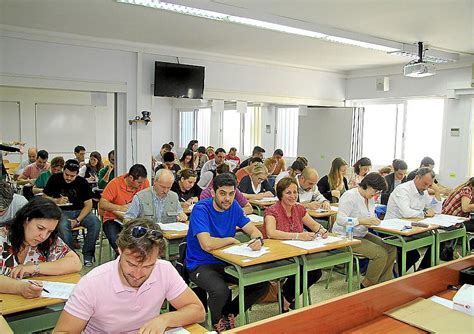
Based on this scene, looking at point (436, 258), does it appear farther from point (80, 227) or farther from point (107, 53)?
point (107, 53)

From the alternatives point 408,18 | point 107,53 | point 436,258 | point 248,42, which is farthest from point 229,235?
point 107,53

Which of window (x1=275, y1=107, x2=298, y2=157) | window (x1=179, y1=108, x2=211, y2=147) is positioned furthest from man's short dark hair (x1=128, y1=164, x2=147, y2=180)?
window (x1=179, y1=108, x2=211, y2=147)

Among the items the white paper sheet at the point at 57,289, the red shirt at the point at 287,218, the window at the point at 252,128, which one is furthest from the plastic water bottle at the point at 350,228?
the window at the point at 252,128

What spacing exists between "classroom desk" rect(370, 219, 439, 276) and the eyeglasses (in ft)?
9.04

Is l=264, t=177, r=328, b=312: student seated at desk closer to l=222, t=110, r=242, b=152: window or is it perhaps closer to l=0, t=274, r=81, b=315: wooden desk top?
l=0, t=274, r=81, b=315: wooden desk top

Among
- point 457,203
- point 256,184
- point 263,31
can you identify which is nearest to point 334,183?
point 256,184

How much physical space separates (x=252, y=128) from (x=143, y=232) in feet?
28.8

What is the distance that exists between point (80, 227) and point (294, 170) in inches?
121

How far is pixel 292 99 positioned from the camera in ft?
27.1

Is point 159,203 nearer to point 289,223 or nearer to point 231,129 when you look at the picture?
point 289,223

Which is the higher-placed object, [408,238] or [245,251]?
[245,251]

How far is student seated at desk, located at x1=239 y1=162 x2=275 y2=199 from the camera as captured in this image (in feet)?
18.5

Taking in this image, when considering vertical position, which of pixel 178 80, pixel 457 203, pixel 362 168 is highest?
pixel 178 80

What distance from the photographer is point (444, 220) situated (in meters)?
4.53
